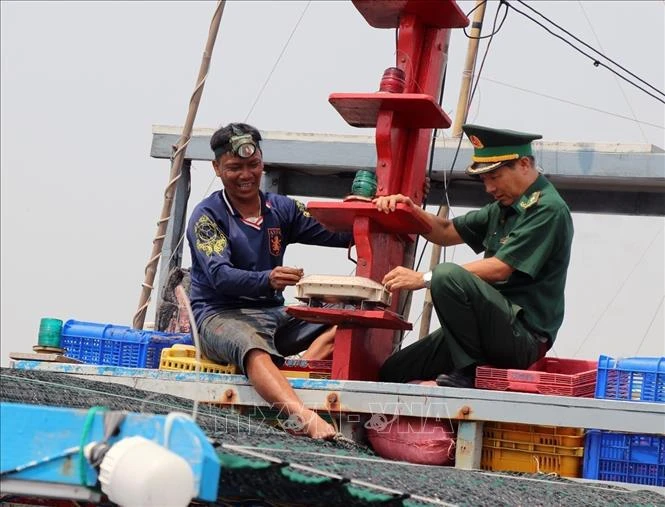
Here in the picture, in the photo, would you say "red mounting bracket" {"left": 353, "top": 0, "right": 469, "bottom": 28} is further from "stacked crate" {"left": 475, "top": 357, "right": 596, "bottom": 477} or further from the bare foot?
the bare foot

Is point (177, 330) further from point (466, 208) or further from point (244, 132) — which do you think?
point (466, 208)

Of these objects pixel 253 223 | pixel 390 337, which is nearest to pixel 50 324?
pixel 253 223

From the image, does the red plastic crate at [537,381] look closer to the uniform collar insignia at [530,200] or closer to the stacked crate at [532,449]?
the stacked crate at [532,449]

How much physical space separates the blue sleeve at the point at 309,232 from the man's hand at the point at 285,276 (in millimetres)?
840

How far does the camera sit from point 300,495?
3.65 meters

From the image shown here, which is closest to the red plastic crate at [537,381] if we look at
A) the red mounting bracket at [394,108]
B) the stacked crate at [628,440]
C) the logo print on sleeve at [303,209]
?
the stacked crate at [628,440]

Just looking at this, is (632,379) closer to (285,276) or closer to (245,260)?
(285,276)

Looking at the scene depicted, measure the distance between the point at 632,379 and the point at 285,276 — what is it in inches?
72.0

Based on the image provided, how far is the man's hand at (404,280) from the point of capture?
6.21 m

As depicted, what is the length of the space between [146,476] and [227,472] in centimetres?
65

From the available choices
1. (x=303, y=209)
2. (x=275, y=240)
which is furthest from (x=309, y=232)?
(x=275, y=240)

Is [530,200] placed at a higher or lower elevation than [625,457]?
higher

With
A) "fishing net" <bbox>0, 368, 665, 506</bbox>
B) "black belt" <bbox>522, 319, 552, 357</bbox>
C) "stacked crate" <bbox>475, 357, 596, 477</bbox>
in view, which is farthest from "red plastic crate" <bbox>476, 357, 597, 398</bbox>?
"fishing net" <bbox>0, 368, 665, 506</bbox>

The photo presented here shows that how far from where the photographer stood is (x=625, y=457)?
5797 mm
